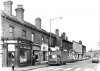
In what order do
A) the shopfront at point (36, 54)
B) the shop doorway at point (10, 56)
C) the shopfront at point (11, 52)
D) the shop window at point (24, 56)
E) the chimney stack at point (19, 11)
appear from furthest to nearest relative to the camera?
the chimney stack at point (19, 11) → the shopfront at point (36, 54) → the shop window at point (24, 56) → the shop doorway at point (10, 56) → the shopfront at point (11, 52)

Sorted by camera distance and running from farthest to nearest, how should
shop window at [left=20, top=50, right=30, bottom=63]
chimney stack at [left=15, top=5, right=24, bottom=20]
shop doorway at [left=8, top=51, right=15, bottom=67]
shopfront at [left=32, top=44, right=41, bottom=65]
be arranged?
chimney stack at [left=15, top=5, right=24, bottom=20], shopfront at [left=32, top=44, right=41, bottom=65], shop window at [left=20, top=50, right=30, bottom=63], shop doorway at [left=8, top=51, right=15, bottom=67]

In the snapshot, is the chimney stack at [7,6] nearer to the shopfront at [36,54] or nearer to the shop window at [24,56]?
the shop window at [24,56]

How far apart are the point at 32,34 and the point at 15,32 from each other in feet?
25.5

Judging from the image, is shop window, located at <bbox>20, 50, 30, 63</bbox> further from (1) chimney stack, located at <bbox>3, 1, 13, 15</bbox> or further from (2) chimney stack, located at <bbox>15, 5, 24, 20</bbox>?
(2) chimney stack, located at <bbox>15, 5, 24, 20</bbox>

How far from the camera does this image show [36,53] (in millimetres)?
39281

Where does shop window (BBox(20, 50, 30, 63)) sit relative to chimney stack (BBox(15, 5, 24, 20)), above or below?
below

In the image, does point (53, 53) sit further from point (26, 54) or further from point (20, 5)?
point (20, 5)

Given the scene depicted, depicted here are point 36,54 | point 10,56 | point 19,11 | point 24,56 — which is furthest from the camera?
point 36,54

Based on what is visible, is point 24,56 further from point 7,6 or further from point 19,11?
point 19,11

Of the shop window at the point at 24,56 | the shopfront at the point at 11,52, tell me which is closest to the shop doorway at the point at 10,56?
the shopfront at the point at 11,52

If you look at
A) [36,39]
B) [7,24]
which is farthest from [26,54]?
[36,39]

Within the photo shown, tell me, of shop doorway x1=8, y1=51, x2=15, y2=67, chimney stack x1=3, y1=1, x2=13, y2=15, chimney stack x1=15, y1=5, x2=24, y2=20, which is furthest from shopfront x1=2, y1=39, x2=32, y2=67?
chimney stack x1=15, y1=5, x2=24, y2=20

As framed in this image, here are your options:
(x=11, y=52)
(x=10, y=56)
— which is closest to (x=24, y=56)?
(x=10, y=56)

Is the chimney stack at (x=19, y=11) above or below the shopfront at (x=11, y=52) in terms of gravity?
above
